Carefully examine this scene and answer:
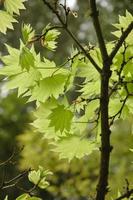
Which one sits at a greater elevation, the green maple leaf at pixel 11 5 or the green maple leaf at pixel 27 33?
the green maple leaf at pixel 11 5

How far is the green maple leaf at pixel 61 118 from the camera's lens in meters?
0.83

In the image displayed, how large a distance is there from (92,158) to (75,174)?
0.89 ft

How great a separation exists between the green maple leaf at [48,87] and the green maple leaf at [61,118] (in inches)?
1.1

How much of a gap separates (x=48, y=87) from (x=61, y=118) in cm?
6

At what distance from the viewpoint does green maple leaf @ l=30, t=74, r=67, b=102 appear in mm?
825

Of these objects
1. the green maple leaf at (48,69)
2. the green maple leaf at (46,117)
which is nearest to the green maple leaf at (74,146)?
the green maple leaf at (46,117)

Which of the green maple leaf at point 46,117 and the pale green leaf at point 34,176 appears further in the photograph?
the pale green leaf at point 34,176

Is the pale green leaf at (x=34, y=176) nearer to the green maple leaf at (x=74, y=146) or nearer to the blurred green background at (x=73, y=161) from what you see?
the green maple leaf at (x=74, y=146)

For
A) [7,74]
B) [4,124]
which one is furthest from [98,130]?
[4,124]

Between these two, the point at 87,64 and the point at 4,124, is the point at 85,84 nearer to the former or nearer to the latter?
the point at 87,64

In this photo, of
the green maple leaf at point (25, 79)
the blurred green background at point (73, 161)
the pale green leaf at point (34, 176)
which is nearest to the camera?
the green maple leaf at point (25, 79)

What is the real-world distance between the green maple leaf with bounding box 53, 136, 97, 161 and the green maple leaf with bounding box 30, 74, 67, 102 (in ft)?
0.36

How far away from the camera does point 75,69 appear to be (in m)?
0.83

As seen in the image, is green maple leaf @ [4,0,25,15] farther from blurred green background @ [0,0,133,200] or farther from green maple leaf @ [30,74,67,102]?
blurred green background @ [0,0,133,200]
